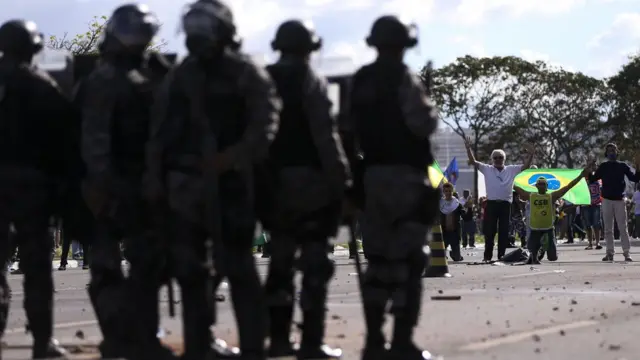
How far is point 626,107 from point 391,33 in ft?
249

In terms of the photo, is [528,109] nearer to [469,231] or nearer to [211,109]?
[469,231]

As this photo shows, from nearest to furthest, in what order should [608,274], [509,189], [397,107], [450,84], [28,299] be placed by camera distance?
[397,107] < [28,299] < [608,274] < [509,189] < [450,84]

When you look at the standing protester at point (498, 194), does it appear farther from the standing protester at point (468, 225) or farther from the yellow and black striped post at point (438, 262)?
the standing protester at point (468, 225)

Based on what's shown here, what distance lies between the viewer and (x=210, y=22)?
24.1ft

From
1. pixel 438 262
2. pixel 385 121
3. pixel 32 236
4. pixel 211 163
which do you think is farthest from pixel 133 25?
pixel 438 262

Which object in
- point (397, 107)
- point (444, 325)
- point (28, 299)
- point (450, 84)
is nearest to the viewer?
point (397, 107)

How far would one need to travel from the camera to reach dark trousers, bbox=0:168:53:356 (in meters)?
8.32

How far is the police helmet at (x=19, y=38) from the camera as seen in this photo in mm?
8406

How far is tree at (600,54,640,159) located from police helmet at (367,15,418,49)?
71499 millimetres

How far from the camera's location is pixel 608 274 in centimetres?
1838

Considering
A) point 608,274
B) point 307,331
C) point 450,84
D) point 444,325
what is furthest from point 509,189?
point 450,84

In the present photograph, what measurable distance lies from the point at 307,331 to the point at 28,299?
1.65 m

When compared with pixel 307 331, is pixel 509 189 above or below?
above

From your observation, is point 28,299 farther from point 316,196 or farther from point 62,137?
point 316,196
